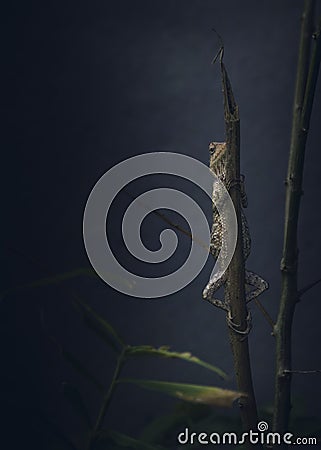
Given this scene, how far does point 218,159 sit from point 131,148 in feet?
1.94

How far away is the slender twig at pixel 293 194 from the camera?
1.66 feet

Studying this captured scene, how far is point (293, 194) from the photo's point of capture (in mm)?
522

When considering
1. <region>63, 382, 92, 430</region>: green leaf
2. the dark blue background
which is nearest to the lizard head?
<region>63, 382, 92, 430</region>: green leaf

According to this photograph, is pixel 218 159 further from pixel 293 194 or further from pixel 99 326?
pixel 99 326

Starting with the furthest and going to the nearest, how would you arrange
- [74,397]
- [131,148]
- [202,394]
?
1. [131,148]
2. [74,397]
3. [202,394]

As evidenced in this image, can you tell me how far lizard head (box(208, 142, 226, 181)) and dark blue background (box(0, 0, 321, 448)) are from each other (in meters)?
0.49

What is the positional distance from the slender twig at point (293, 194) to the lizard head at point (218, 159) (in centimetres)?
6

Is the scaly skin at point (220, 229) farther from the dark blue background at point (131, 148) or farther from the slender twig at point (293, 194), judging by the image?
the dark blue background at point (131, 148)

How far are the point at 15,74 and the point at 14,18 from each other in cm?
10

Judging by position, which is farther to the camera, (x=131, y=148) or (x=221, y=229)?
(x=131, y=148)

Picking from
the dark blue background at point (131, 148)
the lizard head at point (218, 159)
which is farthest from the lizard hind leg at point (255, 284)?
the dark blue background at point (131, 148)

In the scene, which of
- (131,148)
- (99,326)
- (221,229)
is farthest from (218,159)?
(131,148)

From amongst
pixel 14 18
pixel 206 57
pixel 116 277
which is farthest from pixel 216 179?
pixel 14 18

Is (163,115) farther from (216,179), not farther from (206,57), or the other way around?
(216,179)
